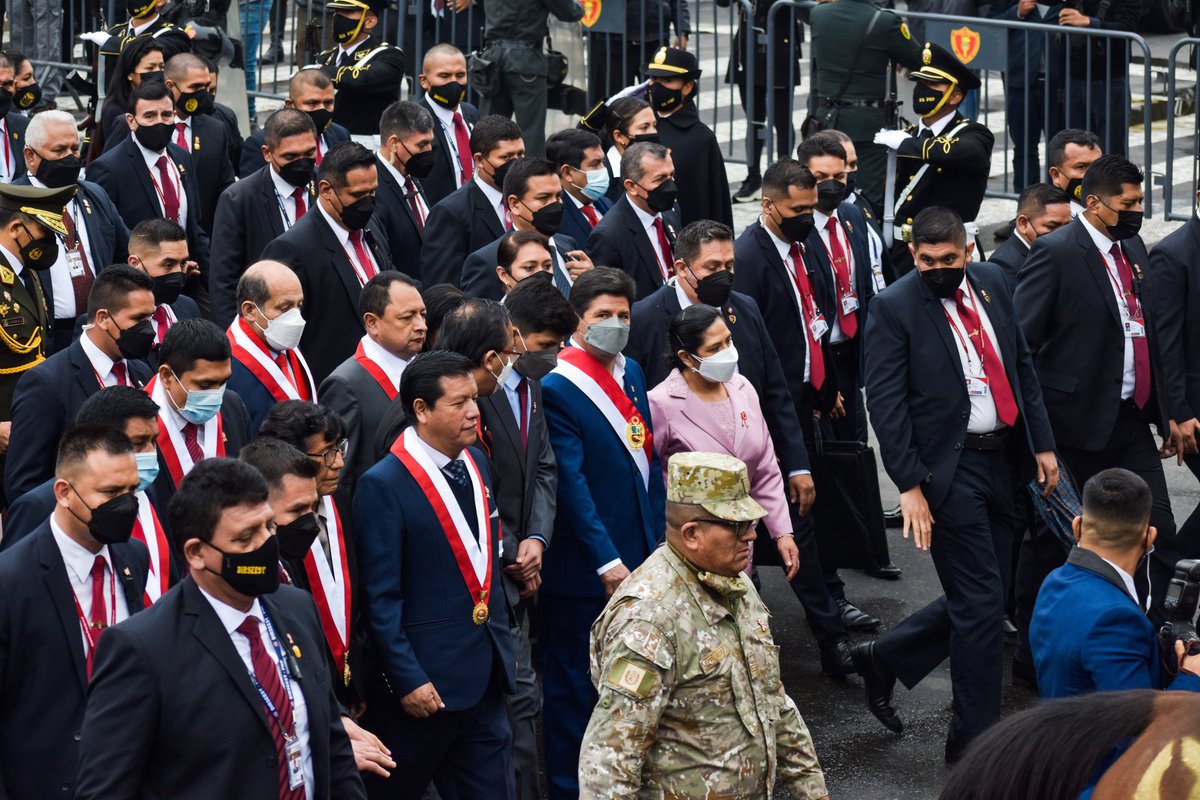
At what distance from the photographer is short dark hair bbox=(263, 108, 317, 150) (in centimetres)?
1004

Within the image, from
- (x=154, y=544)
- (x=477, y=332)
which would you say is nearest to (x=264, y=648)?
(x=154, y=544)

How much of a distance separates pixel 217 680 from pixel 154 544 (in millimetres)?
1213

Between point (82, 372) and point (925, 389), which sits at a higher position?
point (82, 372)

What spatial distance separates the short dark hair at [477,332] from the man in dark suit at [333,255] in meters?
2.20

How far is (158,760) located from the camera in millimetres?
4836

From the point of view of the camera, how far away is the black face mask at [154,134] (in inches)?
419

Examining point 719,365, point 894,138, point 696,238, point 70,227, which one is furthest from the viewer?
point 894,138

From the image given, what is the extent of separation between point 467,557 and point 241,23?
12.7m

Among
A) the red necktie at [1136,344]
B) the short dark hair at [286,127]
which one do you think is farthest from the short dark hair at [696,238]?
the short dark hair at [286,127]

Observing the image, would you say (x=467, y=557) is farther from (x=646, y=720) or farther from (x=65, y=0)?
(x=65, y=0)

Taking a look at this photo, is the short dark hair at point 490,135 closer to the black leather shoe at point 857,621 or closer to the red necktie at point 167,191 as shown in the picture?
the red necktie at point 167,191

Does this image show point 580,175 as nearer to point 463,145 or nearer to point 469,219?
point 469,219

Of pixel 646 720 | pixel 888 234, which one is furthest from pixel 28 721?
pixel 888 234

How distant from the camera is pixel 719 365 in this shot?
7.50 m
